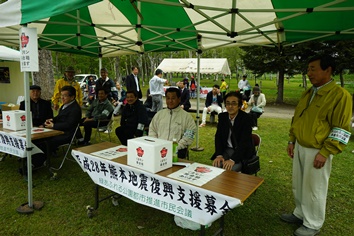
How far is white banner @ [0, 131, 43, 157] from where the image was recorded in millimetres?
3189

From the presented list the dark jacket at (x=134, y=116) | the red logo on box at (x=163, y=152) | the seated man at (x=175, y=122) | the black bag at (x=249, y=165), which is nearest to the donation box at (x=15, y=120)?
the dark jacket at (x=134, y=116)

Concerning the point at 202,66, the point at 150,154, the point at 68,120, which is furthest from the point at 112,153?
the point at 202,66

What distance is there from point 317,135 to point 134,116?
3294 mm

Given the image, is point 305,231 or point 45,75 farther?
point 45,75

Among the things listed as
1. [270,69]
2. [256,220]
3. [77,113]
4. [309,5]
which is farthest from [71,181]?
[270,69]

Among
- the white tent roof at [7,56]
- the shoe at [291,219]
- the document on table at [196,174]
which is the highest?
the white tent roof at [7,56]

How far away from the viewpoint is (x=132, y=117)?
15.9 feet

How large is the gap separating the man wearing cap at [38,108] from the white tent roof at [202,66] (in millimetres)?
12814

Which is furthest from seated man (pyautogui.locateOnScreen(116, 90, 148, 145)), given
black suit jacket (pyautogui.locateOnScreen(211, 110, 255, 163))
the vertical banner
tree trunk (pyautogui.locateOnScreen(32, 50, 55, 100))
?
tree trunk (pyautogui.locateOnScreen(32, 50, 55, 100))

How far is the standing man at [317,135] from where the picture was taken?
7.58ft

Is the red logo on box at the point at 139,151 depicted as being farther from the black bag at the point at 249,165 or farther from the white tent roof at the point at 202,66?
the white tent roof at the point at 202,66

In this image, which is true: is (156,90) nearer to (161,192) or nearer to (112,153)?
(112,153)

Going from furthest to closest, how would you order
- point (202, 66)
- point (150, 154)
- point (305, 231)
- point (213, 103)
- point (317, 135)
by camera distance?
point (202, 66) < point (213, 103) < point (305, 231) < point (317, 135) < point (150, 154)

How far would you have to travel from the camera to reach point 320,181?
249 centimetres
